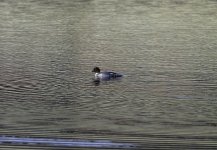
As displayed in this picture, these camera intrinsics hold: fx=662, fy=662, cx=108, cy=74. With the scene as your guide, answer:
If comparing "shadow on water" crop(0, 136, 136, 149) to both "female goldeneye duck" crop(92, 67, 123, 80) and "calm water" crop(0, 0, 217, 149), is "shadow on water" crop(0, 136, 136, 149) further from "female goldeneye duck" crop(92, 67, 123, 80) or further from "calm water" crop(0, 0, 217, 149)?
"female goldeneye duck" crop(92, 67, 123, 80)

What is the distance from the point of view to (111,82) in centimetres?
2108

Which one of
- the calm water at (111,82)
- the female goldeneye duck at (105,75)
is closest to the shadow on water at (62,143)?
the calm water at (111,82)

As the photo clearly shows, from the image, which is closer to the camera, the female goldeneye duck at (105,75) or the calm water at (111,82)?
the calm water at (111,82)

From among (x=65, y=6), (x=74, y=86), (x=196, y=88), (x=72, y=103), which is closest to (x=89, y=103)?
(x=72, y=103)

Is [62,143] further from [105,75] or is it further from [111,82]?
[105,75]

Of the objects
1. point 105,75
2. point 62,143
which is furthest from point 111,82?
point 62,143

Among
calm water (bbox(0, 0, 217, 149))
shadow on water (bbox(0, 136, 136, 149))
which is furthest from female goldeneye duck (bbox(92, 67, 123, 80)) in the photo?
shadow on water (bbox(0, 136, 136, 149))

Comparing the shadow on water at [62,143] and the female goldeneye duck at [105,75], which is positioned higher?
the shadow on water at [62,143]

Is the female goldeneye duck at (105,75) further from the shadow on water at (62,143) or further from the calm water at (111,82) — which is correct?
the shadow on water at (62,143)

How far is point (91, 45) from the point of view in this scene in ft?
96.4

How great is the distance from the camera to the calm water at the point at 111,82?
563 inches

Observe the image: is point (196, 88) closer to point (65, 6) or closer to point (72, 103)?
point (72, 103)

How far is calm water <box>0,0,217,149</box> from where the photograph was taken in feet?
46.9

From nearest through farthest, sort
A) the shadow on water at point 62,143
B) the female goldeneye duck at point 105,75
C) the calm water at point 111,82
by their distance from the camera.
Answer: the shadow on water at point 62,143 → the calm water at point 111,82 → the female goldeneye duck at point 105,75
